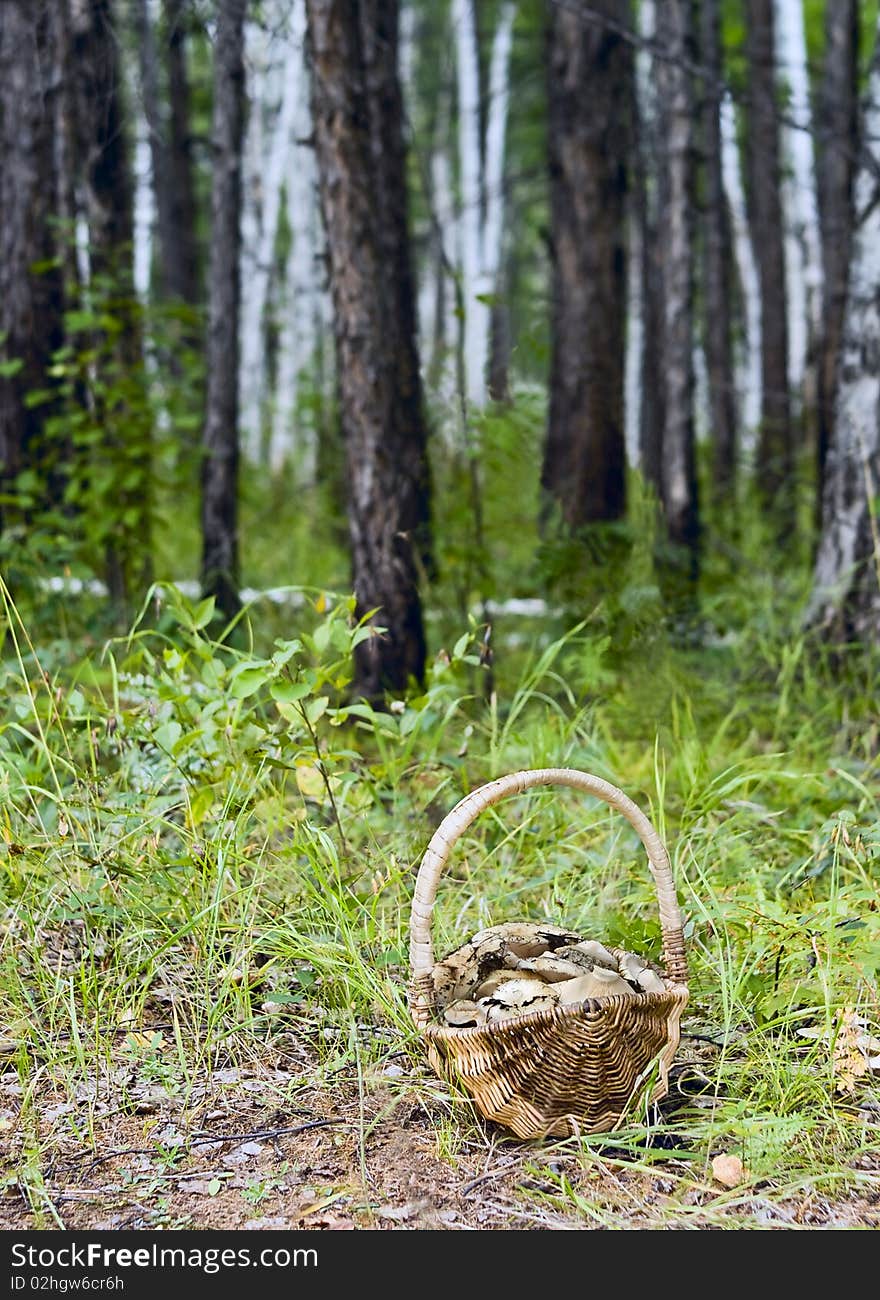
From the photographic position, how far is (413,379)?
17.0ft

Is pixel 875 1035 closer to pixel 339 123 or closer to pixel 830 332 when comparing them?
pixel 339 123

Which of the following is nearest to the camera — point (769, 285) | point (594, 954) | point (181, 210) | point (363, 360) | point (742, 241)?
point (594, 954)

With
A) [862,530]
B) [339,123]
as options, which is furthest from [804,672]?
[339,123]

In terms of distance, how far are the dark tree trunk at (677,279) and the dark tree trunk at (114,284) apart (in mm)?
3060

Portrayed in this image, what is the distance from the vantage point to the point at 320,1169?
2266 millimetres

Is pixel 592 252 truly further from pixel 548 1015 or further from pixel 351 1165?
pixel 351 1165

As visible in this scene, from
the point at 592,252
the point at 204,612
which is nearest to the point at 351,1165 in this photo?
the point at 204,612

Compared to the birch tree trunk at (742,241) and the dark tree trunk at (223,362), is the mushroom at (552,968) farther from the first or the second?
the birch tree trunk at (742,241)

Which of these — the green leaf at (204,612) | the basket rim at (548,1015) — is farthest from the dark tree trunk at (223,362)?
the basket rim at (548,1015)

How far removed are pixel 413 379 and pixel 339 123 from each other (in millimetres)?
1107

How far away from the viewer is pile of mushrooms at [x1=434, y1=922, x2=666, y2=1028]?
2.28 meters

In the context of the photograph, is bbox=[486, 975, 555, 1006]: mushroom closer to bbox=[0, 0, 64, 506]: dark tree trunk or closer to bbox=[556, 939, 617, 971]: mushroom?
bbox=[556, 939, 617, 971]: mushroom

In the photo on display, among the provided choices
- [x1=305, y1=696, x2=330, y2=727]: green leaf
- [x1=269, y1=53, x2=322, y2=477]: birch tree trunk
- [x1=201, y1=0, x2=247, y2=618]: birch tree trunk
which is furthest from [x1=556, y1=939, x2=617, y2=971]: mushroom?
[x1=269, y1=53, x2=322, y2=477]: birch tree trunk

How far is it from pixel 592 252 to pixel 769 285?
4369 millimetres
